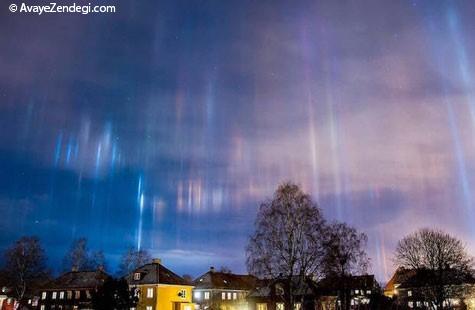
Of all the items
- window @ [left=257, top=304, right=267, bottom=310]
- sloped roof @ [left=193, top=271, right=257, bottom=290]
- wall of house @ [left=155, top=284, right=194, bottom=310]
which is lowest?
window @ [left=257, top=304, right=267, bottom=310]

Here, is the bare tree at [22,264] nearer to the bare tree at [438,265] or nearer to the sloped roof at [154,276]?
the sloped roof at [154,276]

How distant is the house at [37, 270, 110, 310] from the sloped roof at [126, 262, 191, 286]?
8.37 m

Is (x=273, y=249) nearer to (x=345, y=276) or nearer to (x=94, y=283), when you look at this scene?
(x=345, y=276)

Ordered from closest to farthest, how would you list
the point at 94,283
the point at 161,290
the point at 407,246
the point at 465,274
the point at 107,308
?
the point at 107,308
the point at 465,274
the point at 407,246
the point at 161,290
the point at 94,283

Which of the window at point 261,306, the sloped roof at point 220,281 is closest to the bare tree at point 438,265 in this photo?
the window at point 261,306

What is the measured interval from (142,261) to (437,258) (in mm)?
55714

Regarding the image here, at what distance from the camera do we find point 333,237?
55188 mm

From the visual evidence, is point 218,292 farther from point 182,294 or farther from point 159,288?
point 159,288

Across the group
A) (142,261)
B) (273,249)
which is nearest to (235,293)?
(142,261)

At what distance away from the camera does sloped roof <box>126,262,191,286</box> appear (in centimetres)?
7556

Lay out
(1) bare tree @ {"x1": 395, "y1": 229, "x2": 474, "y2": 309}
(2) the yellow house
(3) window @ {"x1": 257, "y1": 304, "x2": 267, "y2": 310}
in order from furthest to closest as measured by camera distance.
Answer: (3) window @ {"x1": 257, "y1": 304, "x2": 267, "y2": 310} → (2) the yellow house → (1) bare tree @ {"x1": 395, "y1": 229, "x2": 474, "y2": 309}

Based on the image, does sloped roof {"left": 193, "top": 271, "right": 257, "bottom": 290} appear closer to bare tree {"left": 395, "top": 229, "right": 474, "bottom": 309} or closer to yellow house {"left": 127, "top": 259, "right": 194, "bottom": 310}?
yellow house {"left": 127, "top": 259, "right": 194, "bottom": 310}

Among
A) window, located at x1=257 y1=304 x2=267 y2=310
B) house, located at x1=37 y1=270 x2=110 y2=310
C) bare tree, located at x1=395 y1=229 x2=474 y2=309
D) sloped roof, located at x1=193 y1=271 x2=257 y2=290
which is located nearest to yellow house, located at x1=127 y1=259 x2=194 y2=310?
house, located at x1=37 y1=270 x2=110 y2=310

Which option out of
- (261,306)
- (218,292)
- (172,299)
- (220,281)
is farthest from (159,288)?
(220,281)
